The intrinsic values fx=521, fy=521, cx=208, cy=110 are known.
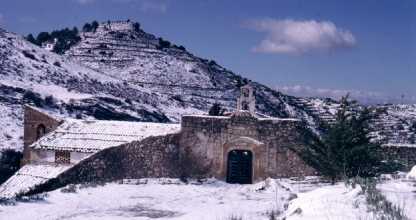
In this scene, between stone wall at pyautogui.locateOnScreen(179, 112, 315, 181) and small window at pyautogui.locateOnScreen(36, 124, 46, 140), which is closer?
stone wall at pyautogui.locateOnScreen(179, 112, 315, 181)

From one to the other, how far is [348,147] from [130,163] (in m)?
7.41

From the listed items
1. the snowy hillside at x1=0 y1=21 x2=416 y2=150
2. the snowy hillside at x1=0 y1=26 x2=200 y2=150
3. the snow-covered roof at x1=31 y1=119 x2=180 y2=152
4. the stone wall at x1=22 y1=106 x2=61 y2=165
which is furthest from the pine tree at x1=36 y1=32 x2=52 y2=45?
the snow-covered roof at x1=31 y1=119 x2=180 y2=152

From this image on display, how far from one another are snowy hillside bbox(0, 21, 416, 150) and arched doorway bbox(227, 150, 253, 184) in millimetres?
3189

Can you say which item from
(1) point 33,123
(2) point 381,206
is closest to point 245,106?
(1) point 33,123

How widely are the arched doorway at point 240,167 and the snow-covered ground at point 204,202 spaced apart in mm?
1068

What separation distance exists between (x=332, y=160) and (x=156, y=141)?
6318 millimetres

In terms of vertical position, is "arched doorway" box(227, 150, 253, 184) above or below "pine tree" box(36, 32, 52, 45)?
below

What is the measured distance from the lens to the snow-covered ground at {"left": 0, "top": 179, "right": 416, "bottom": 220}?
23.9 feet

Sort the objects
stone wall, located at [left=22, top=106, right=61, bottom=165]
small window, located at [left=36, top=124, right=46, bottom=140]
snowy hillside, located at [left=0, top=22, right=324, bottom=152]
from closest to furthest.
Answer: stone wall, located at [left=22, top=106, right=61, bottom=165], small window, located at [left=36, top=124, right=46, bottom=140], snowy hillside, located at [left=0, top=22, right=324, bottom=152]

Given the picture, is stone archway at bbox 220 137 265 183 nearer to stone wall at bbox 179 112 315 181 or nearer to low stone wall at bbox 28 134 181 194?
stone wall at bbox 179 112 315 181

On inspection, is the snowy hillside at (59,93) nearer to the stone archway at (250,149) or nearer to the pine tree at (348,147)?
the stone archway at (250,149)

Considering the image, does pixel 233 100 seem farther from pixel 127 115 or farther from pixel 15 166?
pixel 15 166

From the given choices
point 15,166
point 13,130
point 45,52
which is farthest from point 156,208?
point 45,52

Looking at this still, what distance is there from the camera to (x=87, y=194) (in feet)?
46.9
